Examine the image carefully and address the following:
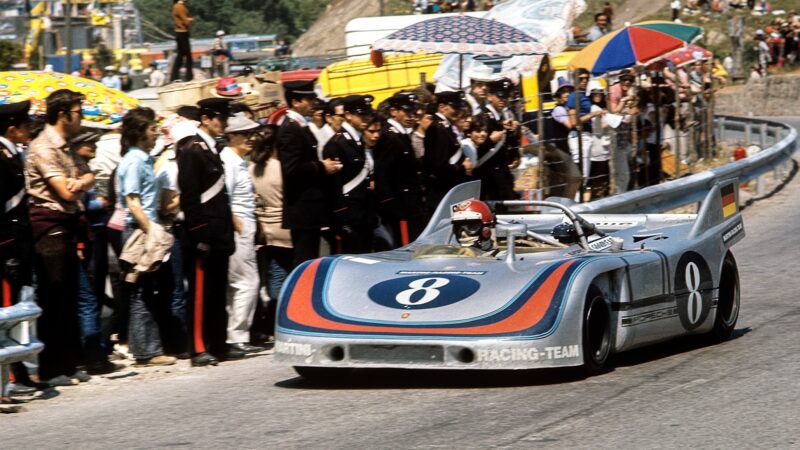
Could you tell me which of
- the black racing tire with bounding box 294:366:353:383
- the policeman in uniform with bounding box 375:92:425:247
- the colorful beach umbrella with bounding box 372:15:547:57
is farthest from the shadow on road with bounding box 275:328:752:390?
the colorful beach umbrella with bounding box 372:15:547:57

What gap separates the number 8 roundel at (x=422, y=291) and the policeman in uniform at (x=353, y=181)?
281cm

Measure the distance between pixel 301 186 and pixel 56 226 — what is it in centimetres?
231

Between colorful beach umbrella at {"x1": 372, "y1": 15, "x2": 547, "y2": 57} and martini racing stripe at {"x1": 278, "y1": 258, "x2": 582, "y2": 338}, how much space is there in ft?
24.4

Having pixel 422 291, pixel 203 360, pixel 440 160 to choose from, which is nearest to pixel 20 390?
pixel 203 360

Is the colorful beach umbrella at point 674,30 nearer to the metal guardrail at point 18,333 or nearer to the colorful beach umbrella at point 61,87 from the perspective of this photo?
the colorful beach umbrella at point 61,87

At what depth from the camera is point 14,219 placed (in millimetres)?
8117

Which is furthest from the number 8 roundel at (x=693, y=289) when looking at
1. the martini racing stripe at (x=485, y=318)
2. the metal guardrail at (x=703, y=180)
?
the metal guardrail at (x=703, y=180)

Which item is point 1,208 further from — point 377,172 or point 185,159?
point 377,172

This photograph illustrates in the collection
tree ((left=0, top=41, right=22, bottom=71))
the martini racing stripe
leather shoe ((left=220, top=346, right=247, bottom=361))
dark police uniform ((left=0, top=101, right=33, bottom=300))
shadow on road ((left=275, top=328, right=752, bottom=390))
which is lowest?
leather shoe ((left=220, top=346, right=247, bottom=361))

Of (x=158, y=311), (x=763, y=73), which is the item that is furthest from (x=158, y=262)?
Answer: (x=763, y=73)

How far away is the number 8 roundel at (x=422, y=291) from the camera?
7.79 m

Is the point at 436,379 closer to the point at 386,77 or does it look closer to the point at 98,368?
the point at 98,368

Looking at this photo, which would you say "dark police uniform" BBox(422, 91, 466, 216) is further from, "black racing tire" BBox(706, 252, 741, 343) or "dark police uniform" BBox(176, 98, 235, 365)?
"black racing tire" BBox(706, 252, 741, 343)

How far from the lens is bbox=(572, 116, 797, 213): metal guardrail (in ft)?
46.2
